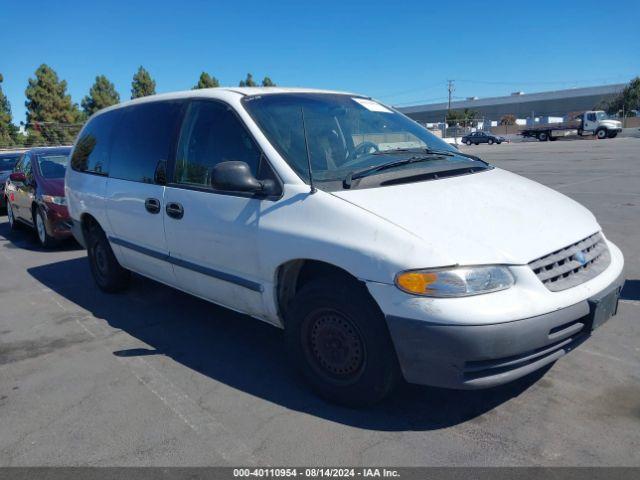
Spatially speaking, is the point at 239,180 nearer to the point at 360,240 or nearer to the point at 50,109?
the point at 360,240

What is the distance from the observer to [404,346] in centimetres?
264

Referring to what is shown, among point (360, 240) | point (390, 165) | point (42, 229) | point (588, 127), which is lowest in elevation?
point (588, 127)

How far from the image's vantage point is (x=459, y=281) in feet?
8.30

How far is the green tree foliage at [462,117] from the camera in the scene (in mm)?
86312

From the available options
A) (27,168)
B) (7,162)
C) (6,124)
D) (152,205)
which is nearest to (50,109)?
(6,124)

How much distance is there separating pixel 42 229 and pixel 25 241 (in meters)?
1.37

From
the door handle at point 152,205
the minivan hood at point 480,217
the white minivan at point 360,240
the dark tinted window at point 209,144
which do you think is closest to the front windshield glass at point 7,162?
the white minivan at point 360,240

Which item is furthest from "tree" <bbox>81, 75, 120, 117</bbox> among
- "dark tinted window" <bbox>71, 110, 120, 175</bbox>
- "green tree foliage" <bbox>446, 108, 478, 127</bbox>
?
"green tree foliage" <bbox>446, 108, 478, 127</bbox>

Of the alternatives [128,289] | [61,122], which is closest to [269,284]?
[128,289]

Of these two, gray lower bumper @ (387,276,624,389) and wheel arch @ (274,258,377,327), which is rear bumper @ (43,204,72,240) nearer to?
wheel arch @ (274,258,377,327)

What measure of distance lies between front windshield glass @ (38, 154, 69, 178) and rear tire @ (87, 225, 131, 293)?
330cm

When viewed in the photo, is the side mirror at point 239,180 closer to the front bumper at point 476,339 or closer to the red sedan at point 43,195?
the front bumper at point 476,339

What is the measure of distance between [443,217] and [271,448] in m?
1.51

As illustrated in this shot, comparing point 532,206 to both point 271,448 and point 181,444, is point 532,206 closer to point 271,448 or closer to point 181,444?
point 271,448
